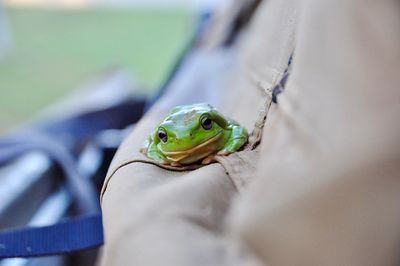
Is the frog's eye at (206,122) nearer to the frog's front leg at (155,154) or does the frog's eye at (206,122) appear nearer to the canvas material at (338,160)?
the frog's front leg at (155,154)

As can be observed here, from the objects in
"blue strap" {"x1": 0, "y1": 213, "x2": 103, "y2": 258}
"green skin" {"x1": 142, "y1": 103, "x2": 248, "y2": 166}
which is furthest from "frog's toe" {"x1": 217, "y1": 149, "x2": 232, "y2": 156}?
"blue strap" {"x1": 0, "y1": 213, "x2": 103, "y2": 258}

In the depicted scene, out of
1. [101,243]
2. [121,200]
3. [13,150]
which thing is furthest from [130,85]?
[121,200]

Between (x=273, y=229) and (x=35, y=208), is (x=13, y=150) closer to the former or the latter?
(x=35, y=208)

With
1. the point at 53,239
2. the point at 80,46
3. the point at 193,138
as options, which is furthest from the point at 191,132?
the point at 80,46

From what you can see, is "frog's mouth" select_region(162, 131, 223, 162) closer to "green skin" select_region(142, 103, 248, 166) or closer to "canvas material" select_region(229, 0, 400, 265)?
"green skin" select_region(142, 103, 248, 166)

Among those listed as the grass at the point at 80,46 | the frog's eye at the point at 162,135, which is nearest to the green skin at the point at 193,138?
the frog's eye at the point at 162,135
